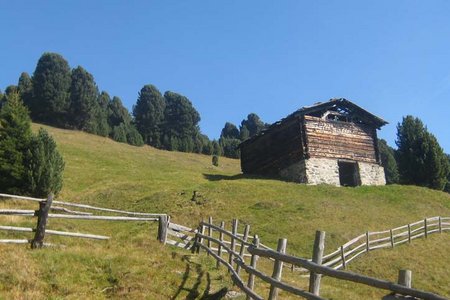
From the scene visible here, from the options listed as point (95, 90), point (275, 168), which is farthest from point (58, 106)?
point (275, 168)

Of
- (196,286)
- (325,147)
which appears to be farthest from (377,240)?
(325,147)

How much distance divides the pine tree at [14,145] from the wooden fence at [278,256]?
11.7 meters

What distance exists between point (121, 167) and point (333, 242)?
28.0 metres

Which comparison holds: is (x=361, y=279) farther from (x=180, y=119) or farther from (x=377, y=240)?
(x=180, y=119)

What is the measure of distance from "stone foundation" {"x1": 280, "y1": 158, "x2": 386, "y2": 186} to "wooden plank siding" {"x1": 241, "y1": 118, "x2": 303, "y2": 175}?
32.8 inches

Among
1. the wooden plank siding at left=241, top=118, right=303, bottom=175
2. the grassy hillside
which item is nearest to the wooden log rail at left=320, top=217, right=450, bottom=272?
the grassy hillside

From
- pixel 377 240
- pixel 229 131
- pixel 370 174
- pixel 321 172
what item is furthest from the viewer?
pixel 229 131

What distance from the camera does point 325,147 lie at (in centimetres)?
4222

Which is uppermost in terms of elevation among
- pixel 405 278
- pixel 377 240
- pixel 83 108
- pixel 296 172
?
pixel 83 108

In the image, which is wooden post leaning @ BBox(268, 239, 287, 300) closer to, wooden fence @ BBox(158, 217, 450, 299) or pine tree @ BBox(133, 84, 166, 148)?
wooden fence @ BBox(158, 217, 450, 299)

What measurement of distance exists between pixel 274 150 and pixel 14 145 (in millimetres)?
24591

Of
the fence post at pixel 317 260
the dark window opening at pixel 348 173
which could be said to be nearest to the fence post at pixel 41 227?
the fence post at pixel 317 260

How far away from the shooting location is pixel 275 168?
43969mm

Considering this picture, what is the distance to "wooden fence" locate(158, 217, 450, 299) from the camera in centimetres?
668
